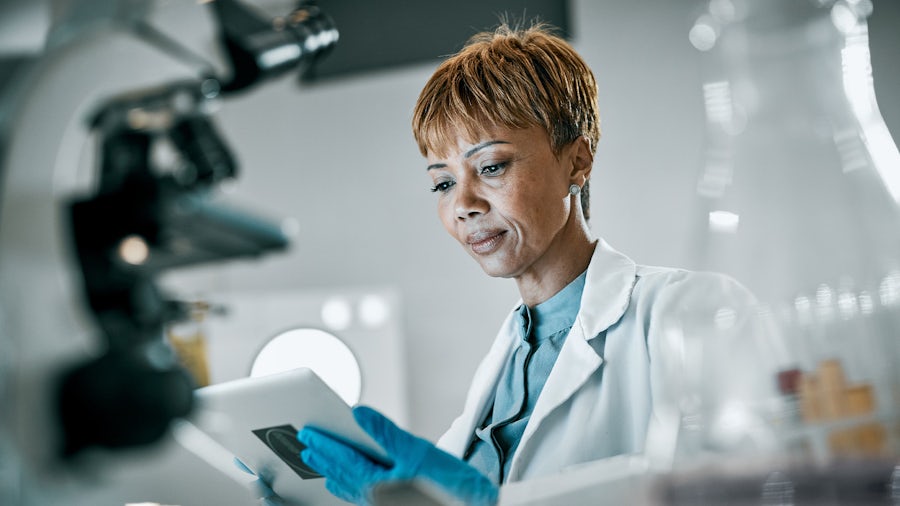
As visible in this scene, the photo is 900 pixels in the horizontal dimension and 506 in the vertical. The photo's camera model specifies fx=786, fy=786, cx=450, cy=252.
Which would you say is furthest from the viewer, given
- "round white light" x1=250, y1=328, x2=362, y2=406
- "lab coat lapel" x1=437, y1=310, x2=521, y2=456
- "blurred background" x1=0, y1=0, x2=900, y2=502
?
"round white light" x1=250, y1=328, x2=362, y2=406

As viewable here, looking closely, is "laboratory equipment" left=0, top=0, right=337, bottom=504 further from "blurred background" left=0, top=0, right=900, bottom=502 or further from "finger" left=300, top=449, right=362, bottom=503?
"blurred background" left=0, top=0, right=900, bottom=502

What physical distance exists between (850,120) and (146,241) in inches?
16.6

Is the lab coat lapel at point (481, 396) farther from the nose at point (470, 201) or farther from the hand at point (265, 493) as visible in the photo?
the hand at point (265, 493)

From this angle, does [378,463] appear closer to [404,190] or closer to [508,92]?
[508,92]

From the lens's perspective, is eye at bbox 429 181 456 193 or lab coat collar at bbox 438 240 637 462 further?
eye at bbox 429 181 456 193

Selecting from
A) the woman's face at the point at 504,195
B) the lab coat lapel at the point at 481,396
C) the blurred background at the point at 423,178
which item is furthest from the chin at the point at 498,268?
the blurred background at the point at 423,178

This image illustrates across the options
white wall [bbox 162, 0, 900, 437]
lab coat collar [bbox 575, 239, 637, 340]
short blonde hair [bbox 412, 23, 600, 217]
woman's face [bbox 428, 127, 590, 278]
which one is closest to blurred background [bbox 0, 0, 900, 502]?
white wall [bbox 162, 0, 900, 437]

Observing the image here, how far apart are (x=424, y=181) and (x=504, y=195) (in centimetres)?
214

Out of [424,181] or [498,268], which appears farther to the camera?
[424,181]

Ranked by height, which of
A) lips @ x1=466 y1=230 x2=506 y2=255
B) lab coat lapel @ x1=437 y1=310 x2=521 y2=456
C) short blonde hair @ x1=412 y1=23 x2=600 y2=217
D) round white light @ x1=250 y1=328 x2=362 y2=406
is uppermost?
short blonde hair @ x1=412 y1=23 x2=600 y2=217

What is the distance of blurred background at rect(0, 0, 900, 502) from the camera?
9.89 feet

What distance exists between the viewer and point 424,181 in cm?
343

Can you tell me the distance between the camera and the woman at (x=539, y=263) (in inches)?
45.7

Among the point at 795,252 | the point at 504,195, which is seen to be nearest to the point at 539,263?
the point at 504,195
